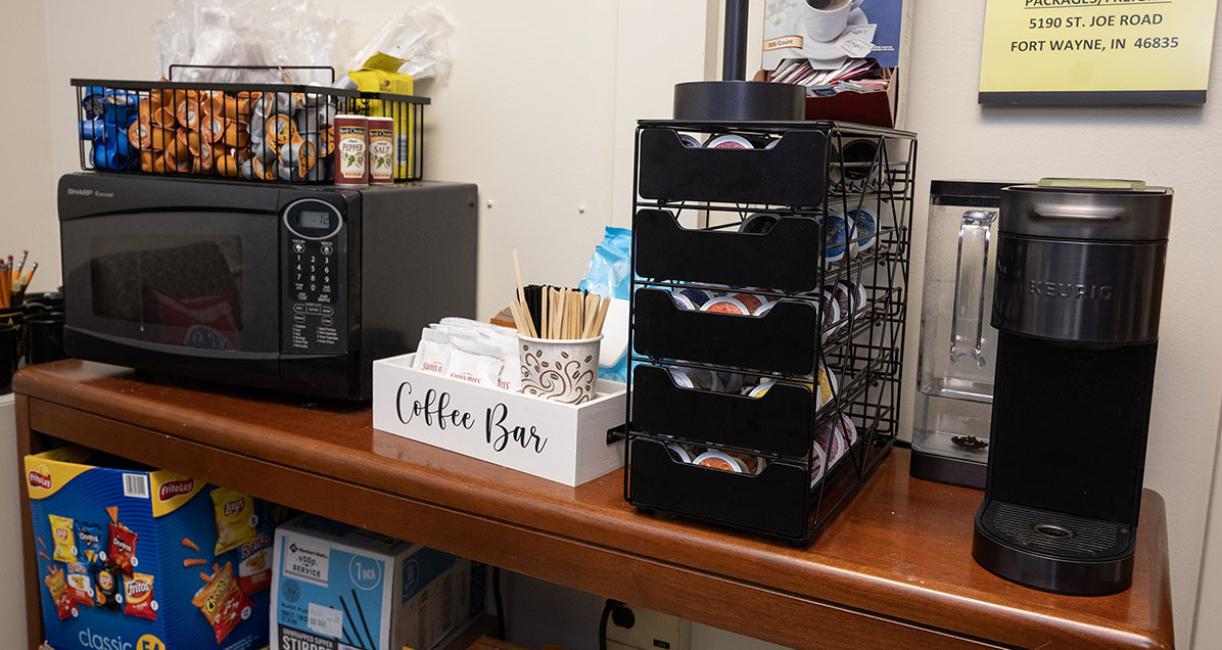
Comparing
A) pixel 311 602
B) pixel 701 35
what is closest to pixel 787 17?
pixel 701 35

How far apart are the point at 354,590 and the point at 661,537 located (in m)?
0.61

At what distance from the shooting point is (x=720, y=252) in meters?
0.89

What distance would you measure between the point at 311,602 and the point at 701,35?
964 mm

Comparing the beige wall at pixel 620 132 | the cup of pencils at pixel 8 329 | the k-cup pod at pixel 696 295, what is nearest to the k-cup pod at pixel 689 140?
the k-cup pod at pixel 696 295

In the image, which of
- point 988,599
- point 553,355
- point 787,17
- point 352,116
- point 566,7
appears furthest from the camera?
point 566,7

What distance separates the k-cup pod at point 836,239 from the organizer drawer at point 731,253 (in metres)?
0.07

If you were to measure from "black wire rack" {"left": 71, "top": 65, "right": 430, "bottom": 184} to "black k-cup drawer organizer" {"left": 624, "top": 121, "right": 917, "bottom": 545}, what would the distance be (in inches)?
24.4

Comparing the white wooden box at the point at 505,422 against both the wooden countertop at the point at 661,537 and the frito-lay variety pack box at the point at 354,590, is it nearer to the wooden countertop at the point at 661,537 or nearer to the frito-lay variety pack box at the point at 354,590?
the wooden countertop at the point at 661,537

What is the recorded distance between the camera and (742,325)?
0.89 meters

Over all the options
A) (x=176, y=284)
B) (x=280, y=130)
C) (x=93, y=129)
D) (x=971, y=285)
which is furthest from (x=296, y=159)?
(x=971, y=285)

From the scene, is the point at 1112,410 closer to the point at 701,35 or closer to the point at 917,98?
the point at 917,98

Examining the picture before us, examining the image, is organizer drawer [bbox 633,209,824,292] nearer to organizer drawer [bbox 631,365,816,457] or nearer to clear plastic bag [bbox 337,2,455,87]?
organizer drawer [bbox 631,365,816,457]

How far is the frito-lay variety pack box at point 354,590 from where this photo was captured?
1.35 metres

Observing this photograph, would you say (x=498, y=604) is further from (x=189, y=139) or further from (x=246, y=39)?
(x=246, y=39)
